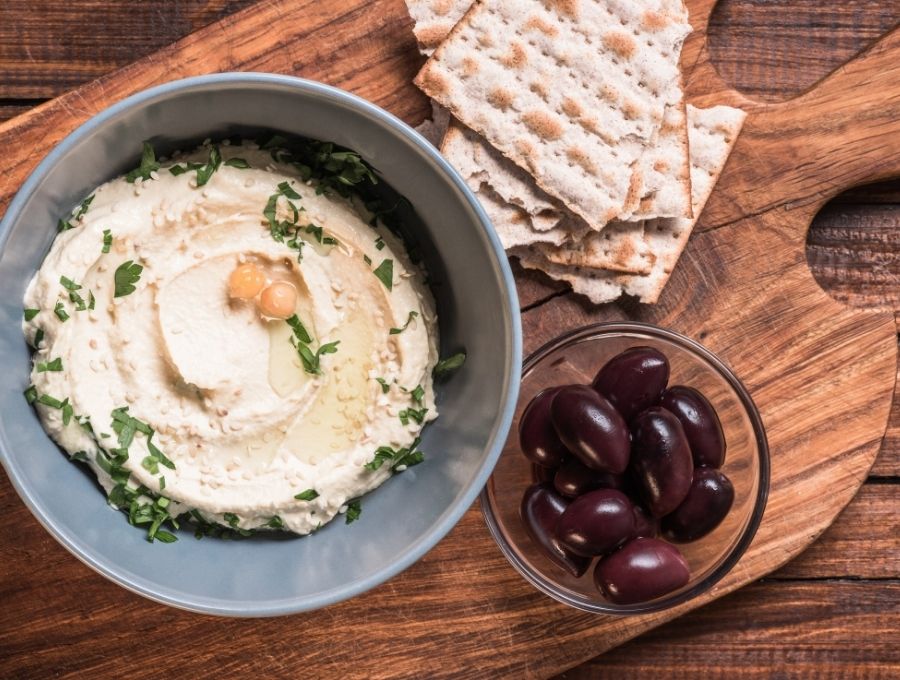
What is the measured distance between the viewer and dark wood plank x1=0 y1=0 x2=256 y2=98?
2209 millimetres

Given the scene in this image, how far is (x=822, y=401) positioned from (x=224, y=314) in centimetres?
147

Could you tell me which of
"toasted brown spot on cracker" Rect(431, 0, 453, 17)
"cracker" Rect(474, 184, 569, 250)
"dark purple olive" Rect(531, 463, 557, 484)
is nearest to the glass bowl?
"dark purple olive" Rect(531, 463, 557, 484)

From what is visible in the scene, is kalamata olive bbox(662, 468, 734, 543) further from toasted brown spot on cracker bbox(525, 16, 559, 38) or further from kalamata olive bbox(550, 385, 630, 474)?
toasted brown spot on cracker bbox(525, 16, 559, 38)

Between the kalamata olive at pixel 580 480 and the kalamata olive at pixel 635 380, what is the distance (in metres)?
0.14

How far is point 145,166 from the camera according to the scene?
6.24ft

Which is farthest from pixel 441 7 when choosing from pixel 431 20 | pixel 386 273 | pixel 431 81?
pixel 386 273

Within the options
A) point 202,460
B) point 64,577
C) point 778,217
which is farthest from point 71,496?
point 778,217

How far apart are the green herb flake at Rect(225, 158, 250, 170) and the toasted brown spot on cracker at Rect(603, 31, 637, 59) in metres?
0.89

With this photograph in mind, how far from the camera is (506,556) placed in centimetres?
213

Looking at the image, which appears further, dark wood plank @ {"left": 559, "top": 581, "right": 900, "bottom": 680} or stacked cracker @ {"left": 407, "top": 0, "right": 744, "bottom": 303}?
dark wood plank @ {"left": 559, "top": 581, "right": 900, "bottom": 680}

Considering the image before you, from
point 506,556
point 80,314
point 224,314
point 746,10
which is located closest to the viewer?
point 80,314

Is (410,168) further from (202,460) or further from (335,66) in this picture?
(202,460)

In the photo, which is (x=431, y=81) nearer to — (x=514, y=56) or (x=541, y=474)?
(x=514, y=56)

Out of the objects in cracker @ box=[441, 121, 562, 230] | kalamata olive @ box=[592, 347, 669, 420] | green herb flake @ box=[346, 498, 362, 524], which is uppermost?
cracker @ box=[441, 121, 562, 230]
